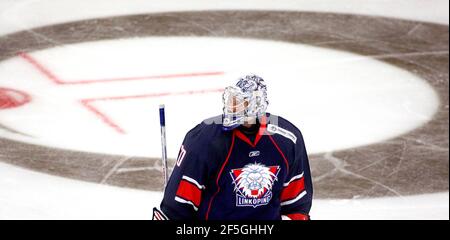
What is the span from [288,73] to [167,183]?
13.6 feet

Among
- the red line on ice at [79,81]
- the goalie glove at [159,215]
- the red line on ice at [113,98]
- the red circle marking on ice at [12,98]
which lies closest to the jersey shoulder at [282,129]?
the goalie glove at [159,215]

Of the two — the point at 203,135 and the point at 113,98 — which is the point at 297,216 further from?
Result: the point at 113,98

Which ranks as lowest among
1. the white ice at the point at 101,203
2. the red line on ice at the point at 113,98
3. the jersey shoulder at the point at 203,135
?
the white ice at the point at 101,203

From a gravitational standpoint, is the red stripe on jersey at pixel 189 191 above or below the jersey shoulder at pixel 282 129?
Answer: below

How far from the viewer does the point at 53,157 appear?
6.18 meters

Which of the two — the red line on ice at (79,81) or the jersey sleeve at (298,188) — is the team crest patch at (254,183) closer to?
the jersey sleeve at (298,188)

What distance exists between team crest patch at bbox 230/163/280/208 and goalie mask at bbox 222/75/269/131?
163 millimetres

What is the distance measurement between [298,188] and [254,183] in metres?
0.21

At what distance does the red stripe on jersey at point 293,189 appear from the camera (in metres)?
3.83

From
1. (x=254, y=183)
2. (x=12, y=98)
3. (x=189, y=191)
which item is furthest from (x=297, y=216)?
(x=12, y=98)

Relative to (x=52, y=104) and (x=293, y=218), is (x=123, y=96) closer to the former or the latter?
(x=52, y=104)

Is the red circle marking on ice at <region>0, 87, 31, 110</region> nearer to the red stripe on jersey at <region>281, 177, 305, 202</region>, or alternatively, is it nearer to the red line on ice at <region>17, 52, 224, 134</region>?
the red line on ice at <region>17, 52, 224, 134</region>

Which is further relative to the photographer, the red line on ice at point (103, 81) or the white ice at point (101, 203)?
the red line on ice at point (103, 81)

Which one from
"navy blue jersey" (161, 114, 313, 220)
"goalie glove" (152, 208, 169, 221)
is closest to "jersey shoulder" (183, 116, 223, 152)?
"navy blue jersey" (161, 114, 313, 220)
